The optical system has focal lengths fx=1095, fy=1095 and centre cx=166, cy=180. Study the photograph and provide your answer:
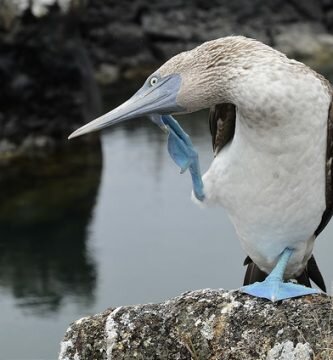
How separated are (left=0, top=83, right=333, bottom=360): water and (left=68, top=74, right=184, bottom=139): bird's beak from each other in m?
9.32

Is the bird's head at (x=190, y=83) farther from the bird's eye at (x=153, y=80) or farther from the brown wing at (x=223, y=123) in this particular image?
the brown wing at (x=223, y=123)

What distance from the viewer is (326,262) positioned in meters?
15.2

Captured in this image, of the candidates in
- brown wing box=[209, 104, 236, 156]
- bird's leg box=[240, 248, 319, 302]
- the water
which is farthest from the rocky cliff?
bird's leg box=[240, 248, 319, 302]

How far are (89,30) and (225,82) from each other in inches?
1158

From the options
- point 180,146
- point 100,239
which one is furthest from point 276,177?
point 100,239

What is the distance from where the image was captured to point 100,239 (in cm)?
2156

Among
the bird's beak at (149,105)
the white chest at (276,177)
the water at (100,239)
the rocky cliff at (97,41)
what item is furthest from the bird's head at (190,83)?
the rocky cliff at (97,41)

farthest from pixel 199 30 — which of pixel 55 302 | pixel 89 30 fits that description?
pixel 55 302

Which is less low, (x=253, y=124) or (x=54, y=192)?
(x=54, y=192)

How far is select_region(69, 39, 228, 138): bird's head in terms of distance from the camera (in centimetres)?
545

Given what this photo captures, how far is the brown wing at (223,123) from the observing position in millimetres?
6121

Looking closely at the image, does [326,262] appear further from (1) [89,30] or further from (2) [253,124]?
(1) [89,30]

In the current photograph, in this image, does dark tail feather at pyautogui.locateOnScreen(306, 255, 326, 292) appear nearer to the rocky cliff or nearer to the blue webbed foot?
the blue webbed foot

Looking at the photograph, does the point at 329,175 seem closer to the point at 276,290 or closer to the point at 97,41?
the point at 276,290
